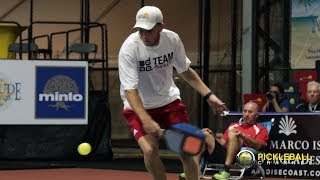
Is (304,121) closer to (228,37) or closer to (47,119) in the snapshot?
(47,119)

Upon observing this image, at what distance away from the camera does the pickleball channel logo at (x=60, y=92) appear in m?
13.3

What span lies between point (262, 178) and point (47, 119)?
175 inches

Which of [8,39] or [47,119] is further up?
[8,39]

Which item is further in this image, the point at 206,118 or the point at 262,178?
the point at 206,118

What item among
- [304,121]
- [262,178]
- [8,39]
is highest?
[8,39]

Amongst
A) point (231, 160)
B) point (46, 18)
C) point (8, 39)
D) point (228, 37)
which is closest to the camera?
point (231, 160)

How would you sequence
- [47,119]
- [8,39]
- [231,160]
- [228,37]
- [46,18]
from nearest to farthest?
[231,160] < [47,119] < [8,39] < [228,37] < [46,18]

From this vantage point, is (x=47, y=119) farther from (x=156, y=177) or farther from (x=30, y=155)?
(x=156, y=177)

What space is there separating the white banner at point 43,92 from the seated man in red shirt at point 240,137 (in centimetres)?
327

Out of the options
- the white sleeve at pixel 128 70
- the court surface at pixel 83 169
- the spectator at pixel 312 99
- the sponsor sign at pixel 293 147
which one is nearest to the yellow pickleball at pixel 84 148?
the court surface at pixel 83 169

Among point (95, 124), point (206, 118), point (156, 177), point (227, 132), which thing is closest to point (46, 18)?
point (95, 124)

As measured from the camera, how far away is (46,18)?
19.4 m

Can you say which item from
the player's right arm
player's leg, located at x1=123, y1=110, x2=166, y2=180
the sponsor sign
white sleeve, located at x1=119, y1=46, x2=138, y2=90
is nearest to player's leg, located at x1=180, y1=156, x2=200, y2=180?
player's leg, located at x1=123, y1=110, x2=166, y2=180

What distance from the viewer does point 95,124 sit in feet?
45.8
